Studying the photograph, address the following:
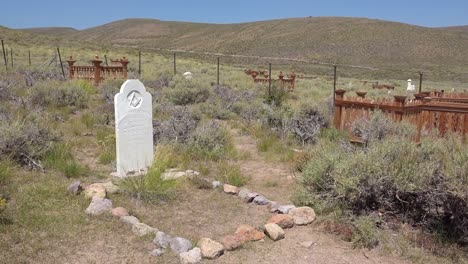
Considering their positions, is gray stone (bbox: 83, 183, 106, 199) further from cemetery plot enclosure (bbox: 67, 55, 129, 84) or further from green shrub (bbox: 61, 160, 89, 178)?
cemetery plot enclosure (bbox: 67, 55, 129, 84)

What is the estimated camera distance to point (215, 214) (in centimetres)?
524

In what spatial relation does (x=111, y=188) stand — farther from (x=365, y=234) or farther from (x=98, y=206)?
(x=365, y=234)

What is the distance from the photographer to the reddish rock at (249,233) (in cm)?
447

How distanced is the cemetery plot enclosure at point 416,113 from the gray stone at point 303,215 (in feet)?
14.7

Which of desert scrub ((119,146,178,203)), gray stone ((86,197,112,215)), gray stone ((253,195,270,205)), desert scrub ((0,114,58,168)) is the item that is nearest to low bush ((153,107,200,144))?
desert scrub ((0,114,58,168))

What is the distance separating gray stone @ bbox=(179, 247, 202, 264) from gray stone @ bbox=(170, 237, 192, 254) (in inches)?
3.3

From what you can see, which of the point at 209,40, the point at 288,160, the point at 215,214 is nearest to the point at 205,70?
the point at 288,160

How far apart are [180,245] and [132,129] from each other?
2.65 m

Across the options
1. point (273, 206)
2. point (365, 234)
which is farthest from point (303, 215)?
point (365, 234)

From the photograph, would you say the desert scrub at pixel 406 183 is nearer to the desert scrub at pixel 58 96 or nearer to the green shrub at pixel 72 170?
the green shrub at pixel 72 170

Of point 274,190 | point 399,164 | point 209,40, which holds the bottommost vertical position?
point 274,190

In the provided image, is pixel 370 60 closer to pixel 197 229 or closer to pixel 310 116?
pixel 310 116

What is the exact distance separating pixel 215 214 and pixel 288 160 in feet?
9.60

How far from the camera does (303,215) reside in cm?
508
